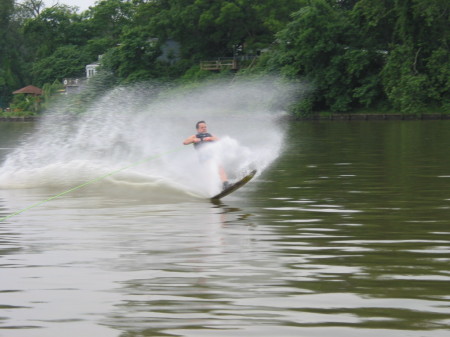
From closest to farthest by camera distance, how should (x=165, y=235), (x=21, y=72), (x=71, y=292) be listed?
1. (x=71, y=292)
2. (x=165, y=235)
3. (x=21, y=72)

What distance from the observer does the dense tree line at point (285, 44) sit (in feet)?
176

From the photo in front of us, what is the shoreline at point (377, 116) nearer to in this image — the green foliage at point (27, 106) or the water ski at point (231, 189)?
the green foliage at point (27, 106)

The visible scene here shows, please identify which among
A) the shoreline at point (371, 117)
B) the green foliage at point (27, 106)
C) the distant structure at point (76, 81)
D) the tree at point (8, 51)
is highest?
the tree at point (8, 51)

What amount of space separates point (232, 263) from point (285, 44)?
55395mm

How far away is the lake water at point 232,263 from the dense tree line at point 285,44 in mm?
40593

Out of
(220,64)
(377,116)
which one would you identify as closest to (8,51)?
(220,64)

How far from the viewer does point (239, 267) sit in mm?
7613

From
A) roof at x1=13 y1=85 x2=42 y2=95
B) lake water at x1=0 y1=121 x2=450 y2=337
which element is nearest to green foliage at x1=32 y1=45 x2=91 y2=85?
roof at x1=13 y1=85 x2=42 y2=95

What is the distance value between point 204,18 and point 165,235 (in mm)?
65468

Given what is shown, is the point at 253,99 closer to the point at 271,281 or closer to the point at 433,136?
the point at 433,136

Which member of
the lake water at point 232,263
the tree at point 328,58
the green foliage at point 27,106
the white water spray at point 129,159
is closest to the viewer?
the lake water at point 232,263

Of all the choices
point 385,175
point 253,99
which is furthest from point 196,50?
point 385,175

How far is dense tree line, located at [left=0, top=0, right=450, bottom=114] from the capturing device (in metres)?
53.7

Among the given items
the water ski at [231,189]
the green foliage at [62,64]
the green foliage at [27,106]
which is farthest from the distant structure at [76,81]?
the water ski at [231,189]
